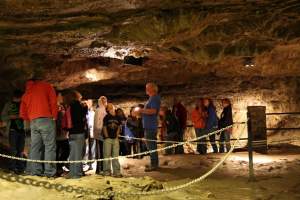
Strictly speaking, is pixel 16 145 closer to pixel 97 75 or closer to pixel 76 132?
pixel 76 132

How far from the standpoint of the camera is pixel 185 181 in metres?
7.49

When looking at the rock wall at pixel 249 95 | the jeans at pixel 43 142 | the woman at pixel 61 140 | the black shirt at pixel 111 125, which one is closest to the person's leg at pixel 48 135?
the jeans at pixel 43 142

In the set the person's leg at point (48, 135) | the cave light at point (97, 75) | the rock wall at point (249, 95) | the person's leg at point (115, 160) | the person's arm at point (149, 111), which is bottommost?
the person's leg at point (115, 160)

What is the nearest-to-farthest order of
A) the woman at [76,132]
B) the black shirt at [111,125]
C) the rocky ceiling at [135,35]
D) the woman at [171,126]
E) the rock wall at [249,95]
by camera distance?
the woman at [76,132] → the rocky ceiling at [135,35] → the black shirt at [111,125] → the woman at [171,126] → the rock wall at [249,95]

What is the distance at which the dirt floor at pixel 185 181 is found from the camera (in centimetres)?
579

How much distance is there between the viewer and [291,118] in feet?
51.8

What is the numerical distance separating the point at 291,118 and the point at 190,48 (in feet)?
22.9

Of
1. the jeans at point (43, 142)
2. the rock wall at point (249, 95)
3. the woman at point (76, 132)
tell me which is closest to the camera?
the jeans at point (43, 142)

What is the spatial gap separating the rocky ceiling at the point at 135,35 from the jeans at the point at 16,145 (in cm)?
200

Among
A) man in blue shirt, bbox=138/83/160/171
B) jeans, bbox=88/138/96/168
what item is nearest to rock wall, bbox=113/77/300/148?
jeans, bbox=88/138/96/168

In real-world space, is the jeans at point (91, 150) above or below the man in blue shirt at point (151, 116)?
below

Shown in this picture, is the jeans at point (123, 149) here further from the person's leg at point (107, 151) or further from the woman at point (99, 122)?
the person's leg at point (107, 151)

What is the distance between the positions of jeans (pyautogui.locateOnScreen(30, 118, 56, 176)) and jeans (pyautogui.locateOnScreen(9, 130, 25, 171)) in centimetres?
132

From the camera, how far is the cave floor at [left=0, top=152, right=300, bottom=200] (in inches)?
228
